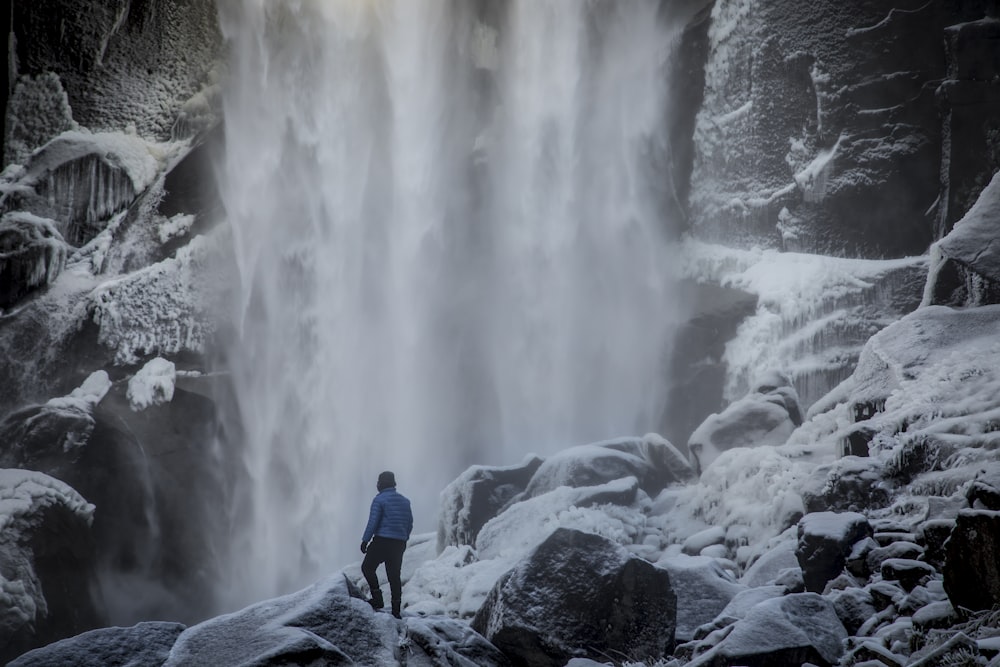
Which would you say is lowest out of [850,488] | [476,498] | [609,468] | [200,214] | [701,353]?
[476,498]

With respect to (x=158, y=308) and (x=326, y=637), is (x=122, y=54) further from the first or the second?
(x=326, y=637)

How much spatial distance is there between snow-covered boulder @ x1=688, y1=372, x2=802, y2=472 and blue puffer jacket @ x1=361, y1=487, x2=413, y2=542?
843 cm

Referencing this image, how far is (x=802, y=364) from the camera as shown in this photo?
58.9ft

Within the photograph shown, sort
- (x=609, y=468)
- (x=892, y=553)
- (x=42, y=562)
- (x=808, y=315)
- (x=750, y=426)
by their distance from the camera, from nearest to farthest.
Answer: (x=892, y=553)
(x=42, y=562)
(x=750, y=426)
(x=609, y=468)
(x=808, y=315)

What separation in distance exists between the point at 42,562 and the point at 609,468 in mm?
10898

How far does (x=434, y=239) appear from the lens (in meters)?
24.9

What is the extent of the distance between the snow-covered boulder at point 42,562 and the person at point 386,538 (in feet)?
29.7

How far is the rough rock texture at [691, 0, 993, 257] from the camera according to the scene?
18.5m

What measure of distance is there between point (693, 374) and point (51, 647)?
1703cm

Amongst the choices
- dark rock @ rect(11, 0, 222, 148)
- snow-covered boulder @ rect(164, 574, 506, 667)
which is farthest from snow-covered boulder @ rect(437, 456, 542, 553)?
dark rock @ rect(11, 0, 222, 148)

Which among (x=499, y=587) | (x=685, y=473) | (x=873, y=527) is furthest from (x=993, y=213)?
(x=499, y=587)

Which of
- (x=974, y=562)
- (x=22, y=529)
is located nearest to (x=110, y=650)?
(x=974, y=562)

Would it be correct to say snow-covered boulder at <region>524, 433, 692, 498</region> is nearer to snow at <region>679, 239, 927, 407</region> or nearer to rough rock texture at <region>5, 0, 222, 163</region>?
snow at <region>679, 239, 927, 407</region>

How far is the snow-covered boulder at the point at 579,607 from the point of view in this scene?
718cm
